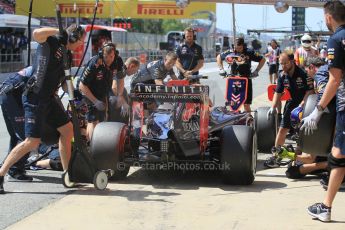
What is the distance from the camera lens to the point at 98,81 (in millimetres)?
7988

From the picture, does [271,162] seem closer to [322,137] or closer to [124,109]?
[322,137]

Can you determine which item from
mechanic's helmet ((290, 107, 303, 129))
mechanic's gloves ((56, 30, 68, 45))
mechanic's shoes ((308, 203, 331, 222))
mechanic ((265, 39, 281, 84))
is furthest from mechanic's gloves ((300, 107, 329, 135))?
mechanic ((265, 39, 281, 84))

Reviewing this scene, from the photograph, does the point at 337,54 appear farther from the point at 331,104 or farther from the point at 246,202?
the point at 246,202

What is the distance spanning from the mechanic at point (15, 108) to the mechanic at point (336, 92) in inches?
134

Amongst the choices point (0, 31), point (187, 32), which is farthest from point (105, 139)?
point (0, 31)

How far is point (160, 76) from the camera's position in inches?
351

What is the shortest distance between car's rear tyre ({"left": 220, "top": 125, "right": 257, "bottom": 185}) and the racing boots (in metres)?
0.85

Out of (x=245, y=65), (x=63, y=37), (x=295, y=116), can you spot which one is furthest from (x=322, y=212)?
(x=245, y=65)

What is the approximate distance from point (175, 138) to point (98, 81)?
63.9 inches

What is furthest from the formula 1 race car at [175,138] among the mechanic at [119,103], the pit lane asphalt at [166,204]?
the mechanic at [119,103]

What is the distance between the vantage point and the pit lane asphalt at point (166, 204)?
17.6ft

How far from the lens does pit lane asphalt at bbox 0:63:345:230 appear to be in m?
5.37

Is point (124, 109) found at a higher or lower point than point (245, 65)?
lower

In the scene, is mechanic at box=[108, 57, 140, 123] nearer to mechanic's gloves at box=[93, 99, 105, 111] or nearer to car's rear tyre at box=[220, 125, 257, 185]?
mechanic's gloves at box=[93, 99, 105, 111]
